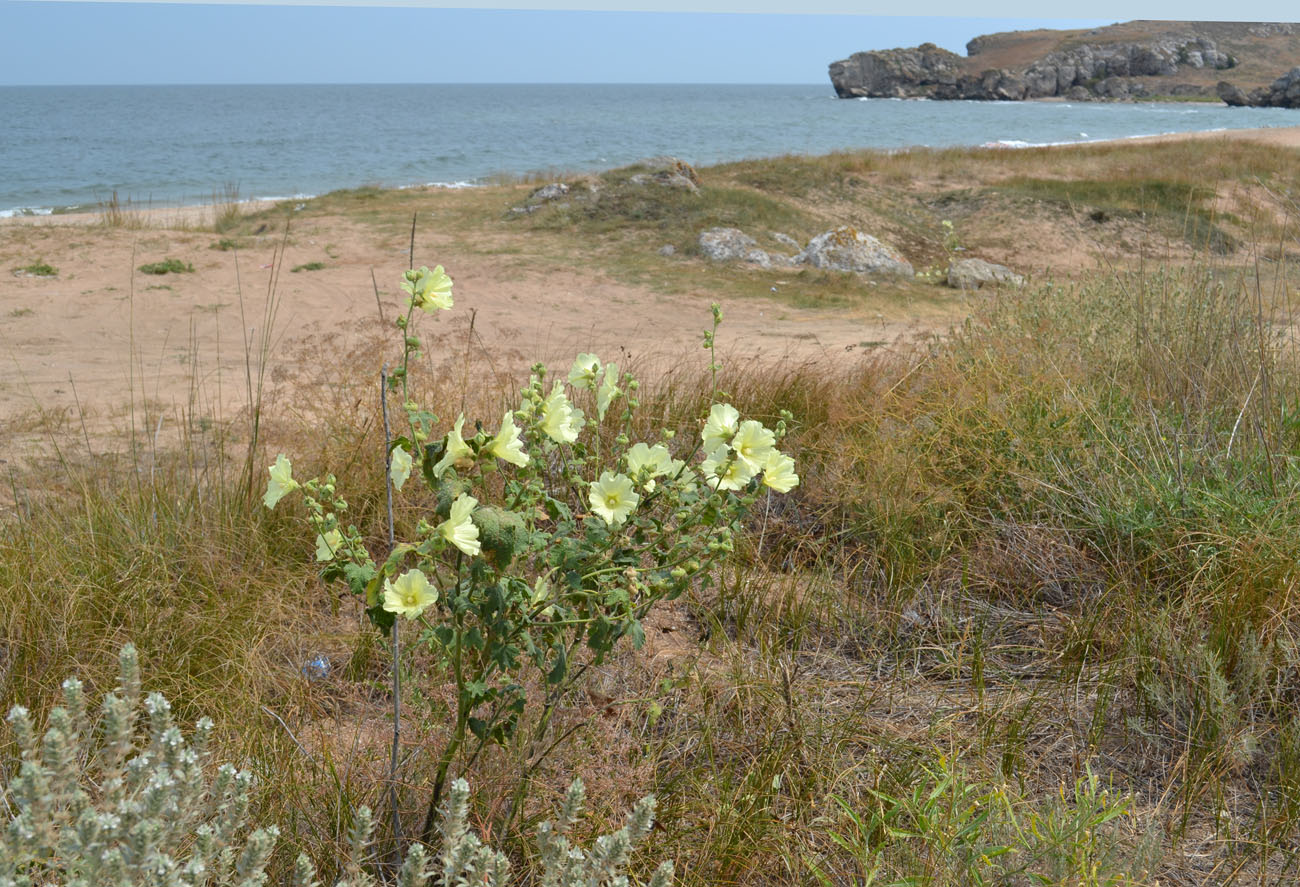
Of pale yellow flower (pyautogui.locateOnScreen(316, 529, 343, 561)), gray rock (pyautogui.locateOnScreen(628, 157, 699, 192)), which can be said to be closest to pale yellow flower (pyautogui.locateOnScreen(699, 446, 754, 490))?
pale yellow flower (pyautogui.locateOnScreen(316, 529, 343, 561))

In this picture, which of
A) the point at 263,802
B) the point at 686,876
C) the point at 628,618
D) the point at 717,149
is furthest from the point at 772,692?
the point at 717,149

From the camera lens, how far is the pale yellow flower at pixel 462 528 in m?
1.38

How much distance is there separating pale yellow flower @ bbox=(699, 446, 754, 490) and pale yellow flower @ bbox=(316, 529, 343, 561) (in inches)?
24.1

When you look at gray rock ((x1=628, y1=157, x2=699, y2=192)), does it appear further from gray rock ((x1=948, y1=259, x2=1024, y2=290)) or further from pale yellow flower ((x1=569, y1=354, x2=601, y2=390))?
pale yellow flower ((x1=569, y1=354, x2=601, y2=390))

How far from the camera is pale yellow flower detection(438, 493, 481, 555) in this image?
1.38 meters

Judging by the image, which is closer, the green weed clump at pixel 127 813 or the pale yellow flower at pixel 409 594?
the green weed clump at pixel 127 813

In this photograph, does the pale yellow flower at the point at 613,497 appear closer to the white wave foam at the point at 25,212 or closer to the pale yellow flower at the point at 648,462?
the pale yellow flower at the point at 648,462

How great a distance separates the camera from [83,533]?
2918 mm

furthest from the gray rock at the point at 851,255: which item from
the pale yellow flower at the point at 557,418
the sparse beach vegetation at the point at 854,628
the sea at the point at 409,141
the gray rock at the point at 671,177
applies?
the sea at the point at 409,141

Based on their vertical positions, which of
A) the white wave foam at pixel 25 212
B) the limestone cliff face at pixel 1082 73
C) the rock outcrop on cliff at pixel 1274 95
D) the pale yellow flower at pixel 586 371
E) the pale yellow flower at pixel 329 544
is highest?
the limestone cliff face at pixel 1082 73

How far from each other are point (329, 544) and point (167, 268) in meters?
9.32

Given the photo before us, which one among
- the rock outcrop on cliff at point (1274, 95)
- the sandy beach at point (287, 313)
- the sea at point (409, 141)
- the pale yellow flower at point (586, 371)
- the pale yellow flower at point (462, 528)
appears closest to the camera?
the pale yellow flower at point (462, 528)

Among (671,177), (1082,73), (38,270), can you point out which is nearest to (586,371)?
(38,270)

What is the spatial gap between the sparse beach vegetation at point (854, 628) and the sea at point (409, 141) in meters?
15.7
